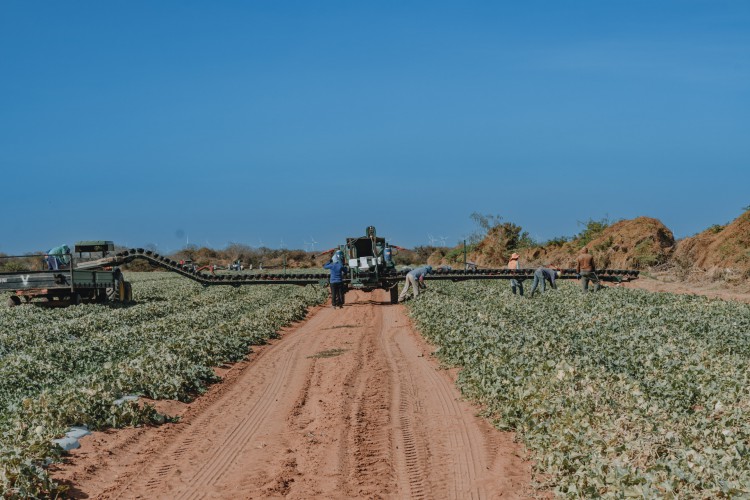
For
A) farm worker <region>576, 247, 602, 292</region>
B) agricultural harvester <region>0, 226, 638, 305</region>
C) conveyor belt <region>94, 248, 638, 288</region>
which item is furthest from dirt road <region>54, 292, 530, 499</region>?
conveyor belt <region>94, 248, 638, 288</region>

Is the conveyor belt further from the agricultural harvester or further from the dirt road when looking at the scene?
the dirt road

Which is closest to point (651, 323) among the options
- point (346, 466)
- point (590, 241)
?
point (346, 466)

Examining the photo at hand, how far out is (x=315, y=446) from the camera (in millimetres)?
9258

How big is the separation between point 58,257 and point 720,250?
90.3 ft

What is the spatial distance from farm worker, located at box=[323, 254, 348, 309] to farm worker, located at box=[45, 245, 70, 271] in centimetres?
1019

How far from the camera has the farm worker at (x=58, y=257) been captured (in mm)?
28347

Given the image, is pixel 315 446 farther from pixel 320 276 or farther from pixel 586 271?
pixel 320 276

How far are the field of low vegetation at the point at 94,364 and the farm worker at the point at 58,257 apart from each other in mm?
2857

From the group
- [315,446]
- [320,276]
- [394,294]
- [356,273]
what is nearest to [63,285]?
[320,276]

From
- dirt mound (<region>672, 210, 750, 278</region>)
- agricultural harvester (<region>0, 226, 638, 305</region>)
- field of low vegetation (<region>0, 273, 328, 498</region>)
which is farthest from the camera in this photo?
dirt mound (<region>672, 210, 750, 278</region>)

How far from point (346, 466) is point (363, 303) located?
22.2 m

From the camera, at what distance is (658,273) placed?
3791 centimetres

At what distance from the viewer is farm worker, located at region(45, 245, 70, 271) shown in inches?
1116

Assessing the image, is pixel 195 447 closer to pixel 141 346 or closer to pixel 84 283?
pixel 141 346
